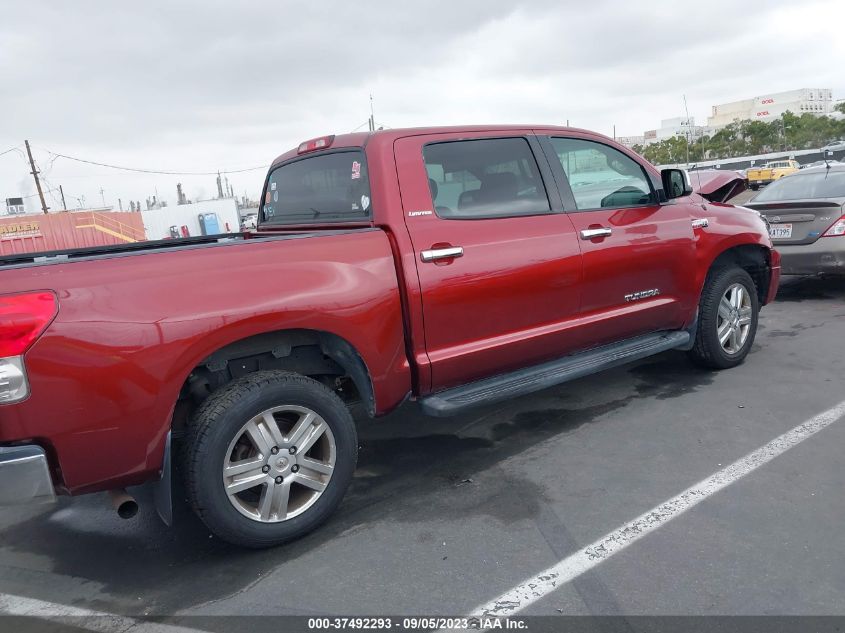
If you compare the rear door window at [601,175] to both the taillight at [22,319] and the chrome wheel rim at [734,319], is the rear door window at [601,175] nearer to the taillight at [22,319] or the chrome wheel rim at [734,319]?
the chrome wheel rim at [734,319]

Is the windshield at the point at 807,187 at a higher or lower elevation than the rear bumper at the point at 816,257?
higher

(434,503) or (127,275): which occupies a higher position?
(127,275)

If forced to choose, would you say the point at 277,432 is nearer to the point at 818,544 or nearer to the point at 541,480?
the point at 541,480

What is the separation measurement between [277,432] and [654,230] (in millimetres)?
2850

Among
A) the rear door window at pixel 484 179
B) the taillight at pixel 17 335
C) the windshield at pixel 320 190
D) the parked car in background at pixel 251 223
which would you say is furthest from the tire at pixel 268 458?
the parked car in background at pixel 251 223

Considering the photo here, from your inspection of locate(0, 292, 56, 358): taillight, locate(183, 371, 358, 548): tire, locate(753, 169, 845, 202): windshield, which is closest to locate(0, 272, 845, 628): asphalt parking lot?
locate(183, 371, 358, 548): tire

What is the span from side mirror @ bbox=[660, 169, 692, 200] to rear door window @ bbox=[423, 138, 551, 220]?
113cm

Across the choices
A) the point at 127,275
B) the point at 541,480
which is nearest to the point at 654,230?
the point at 541,480

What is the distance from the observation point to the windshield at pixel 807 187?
7.43m

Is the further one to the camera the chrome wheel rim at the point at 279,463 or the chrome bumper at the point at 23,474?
the chrome wheel rim at the point at 279,463

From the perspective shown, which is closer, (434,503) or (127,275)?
(127,275)

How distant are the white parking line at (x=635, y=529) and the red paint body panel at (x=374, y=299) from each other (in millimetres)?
1089

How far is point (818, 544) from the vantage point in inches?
107

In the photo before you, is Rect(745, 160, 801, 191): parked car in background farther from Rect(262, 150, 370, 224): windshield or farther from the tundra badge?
Rect(262, 150, 370, 224): windshield
